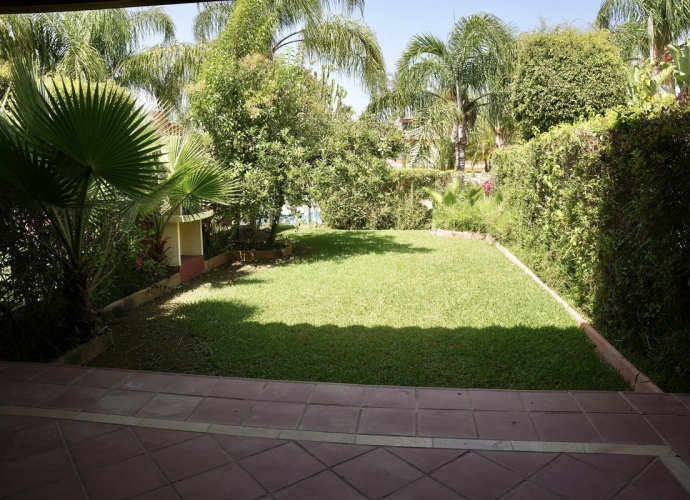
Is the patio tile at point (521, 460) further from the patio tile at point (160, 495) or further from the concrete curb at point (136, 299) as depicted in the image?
the concrete curb at point (136, 299)

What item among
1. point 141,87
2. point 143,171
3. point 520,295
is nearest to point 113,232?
point 143,171

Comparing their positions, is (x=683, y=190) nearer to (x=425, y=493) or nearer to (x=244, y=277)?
(x=425, y=493)

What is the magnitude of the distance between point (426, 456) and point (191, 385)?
6.16ft

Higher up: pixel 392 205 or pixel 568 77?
pixel 568 77

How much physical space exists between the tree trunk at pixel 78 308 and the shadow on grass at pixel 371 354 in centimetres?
34

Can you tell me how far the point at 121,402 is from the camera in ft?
12.2

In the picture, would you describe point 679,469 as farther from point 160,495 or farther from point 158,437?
point 158,437

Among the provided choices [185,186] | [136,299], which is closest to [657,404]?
[136,299]

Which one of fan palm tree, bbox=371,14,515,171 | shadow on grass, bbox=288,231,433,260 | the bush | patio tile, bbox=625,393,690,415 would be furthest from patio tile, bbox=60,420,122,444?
fan palm tree, bbox=371,14,515,171

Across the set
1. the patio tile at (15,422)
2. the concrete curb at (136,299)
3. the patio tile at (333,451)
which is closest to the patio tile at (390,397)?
Result: the patio tile at (333,451)

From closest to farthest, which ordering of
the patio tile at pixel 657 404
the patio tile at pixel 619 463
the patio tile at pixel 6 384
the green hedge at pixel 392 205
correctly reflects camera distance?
the patio tile at pixel 619 463, the patio tile at pixel 657 404, the patio tile at pixel 6 384, the green hedge at pixel 392 205

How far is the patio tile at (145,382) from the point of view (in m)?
3.95

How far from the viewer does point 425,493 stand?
266cm

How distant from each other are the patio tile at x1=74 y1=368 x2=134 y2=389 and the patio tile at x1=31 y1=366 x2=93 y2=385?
0.07 metres
